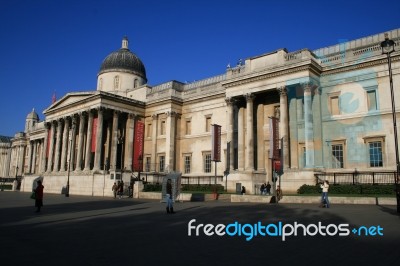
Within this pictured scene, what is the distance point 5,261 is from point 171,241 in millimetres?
3616

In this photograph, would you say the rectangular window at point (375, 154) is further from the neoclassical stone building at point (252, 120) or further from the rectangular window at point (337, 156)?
the rectangular window at point (337, 156)

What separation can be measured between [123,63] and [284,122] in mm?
32480

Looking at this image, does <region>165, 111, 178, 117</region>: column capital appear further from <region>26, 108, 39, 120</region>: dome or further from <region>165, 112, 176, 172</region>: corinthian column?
<region>26, 108, 39, 120</region>: dome

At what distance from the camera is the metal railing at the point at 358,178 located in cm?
2581

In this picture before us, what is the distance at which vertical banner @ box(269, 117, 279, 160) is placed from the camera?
29.8 metres

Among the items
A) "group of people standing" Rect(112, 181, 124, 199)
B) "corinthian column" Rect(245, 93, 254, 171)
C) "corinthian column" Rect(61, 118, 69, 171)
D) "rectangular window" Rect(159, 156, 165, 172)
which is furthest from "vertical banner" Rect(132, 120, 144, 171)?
"corinthian column" Rect(245, 93, 254, 171)

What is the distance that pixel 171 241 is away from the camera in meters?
8.31

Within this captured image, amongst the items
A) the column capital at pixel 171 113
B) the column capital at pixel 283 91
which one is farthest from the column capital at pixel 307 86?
the column capital at pixel 171 113

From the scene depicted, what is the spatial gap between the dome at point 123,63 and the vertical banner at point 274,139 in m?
30.6

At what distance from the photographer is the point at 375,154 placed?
1095 inches

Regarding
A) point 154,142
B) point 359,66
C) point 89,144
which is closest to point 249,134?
point 359,66

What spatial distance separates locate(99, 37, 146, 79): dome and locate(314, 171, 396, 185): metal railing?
36.2 m

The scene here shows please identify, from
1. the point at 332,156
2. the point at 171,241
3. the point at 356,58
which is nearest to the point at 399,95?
the point at 356,58

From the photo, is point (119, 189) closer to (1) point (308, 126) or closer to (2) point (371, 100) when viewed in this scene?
(1) point (308, 126)
